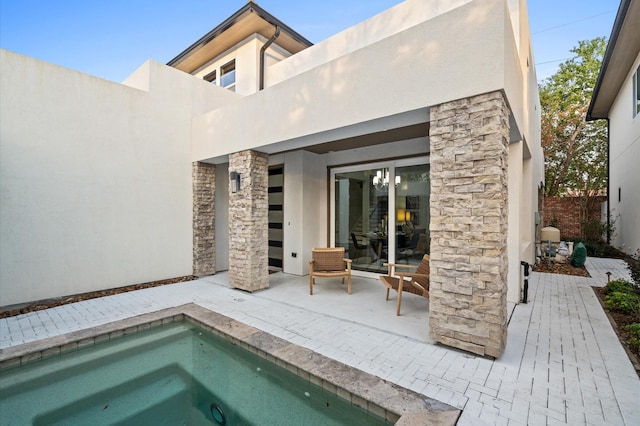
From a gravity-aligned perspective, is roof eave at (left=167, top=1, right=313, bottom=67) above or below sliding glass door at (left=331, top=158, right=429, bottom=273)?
above

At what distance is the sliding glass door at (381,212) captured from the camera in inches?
284

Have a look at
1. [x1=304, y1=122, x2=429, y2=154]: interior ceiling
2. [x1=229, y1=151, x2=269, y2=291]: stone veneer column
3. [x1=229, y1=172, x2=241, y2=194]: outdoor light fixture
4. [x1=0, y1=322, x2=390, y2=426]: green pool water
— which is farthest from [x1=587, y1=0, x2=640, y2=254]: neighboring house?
[x1=0, y1=322, x2=390, y2=426]: green pool water

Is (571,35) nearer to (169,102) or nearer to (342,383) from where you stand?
(169,102)

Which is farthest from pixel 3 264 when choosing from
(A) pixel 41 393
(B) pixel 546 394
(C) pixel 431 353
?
(B) pixel 546 394

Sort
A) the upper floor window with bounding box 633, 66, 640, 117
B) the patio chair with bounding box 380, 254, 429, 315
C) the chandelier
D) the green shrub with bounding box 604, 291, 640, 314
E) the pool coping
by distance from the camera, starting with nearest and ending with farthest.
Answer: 1. the pool coping
2. the patio chair with bounding box 380, 254, 429, 315
3. the green shrub with bounding box 604, 291, 640, 314
4. the chandelier
5. the upper floor window with bounding box 633, 66, 640, 117

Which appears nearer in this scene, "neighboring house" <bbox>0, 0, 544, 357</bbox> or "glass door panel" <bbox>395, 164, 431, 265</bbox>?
"neighboring house" <bbox>0, 0, 544, 357</bbox>

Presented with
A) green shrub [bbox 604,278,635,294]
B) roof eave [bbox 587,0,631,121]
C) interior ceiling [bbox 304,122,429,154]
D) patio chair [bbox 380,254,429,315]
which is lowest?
green shrub [bbox 604,278,635,294]

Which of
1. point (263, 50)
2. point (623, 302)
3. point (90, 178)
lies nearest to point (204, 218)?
point (90, 178)

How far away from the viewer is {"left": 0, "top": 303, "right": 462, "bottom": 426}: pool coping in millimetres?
2756

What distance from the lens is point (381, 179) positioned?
7781 millimetres

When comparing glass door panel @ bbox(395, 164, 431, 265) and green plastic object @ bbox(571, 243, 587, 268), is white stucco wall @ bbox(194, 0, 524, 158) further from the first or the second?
green plastic object @ bbox(571, 243, 587, 268)

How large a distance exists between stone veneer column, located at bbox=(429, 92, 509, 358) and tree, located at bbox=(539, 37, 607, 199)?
684 inches

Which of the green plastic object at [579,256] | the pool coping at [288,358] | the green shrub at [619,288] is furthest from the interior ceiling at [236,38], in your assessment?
the green plastic object at [579,256]

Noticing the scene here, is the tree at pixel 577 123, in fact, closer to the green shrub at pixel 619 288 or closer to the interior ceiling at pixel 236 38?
the green shrub at pixel 619 288
